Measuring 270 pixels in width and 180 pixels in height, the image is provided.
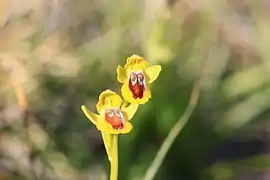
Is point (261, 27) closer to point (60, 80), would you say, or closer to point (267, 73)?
point (267, 73)

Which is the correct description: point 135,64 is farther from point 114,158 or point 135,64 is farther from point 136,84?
point 114,158

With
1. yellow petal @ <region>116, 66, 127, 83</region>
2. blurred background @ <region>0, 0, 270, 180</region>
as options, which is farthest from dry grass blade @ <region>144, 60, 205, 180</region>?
yellow petal @ <region>116, 66, 127, 83</region>

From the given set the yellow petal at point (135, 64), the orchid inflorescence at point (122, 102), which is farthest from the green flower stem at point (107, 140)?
the yellow petal at point (135, 64)

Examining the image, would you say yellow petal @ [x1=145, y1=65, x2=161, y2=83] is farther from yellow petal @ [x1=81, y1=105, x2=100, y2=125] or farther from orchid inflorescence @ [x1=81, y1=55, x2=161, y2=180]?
yellow petal @ [x1=81, y1=105, x2=100, y2=125]

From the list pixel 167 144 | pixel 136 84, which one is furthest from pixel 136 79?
pixel 167 144

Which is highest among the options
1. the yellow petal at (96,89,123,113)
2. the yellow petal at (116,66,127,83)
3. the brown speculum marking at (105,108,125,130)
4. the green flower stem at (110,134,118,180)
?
the yellow petal at (116,66,127,83)

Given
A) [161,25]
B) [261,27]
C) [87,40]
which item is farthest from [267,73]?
[87,40]

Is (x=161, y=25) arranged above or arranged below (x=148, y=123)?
above
